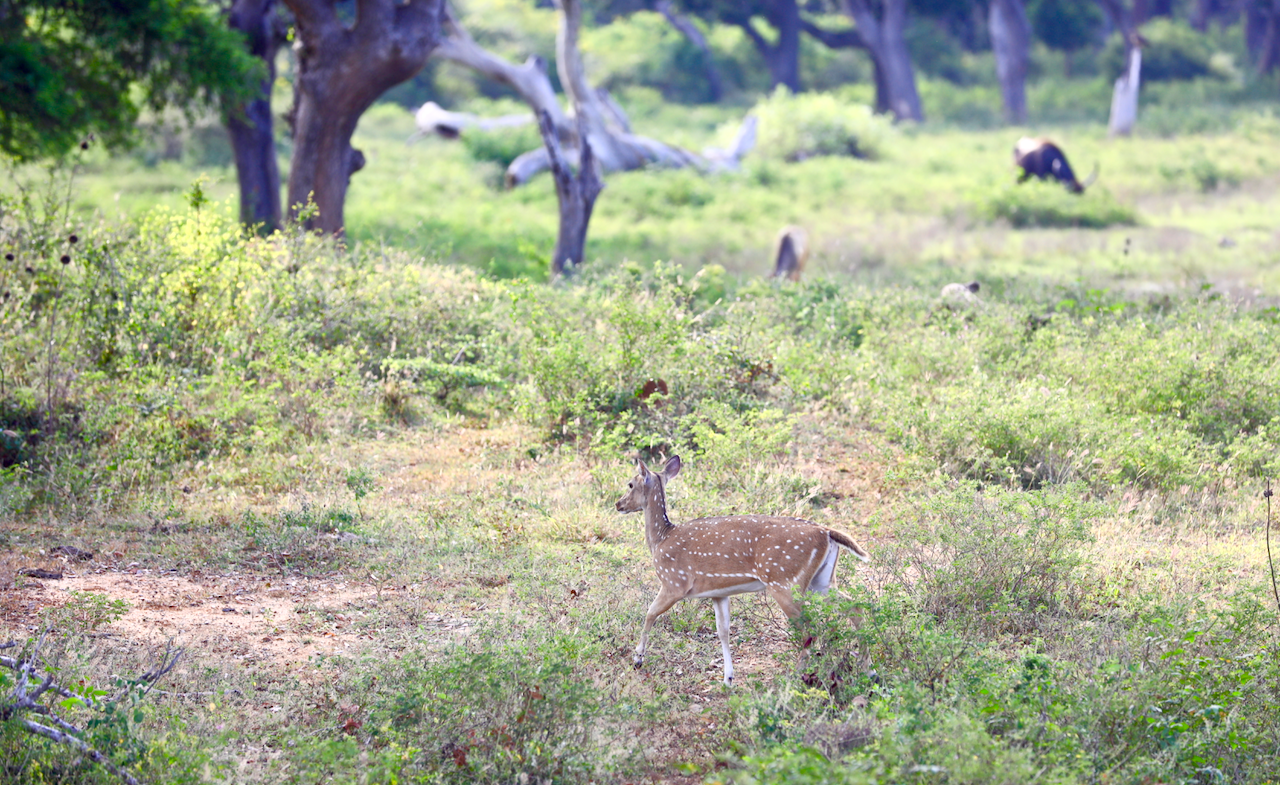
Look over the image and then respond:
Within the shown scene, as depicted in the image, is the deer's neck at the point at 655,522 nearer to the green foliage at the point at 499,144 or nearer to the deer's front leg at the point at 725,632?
the deer's front leg at the point at 725,632

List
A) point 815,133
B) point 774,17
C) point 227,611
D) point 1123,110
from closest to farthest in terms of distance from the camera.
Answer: point 227,611, point 815,133, point 1123,110, point 774,17

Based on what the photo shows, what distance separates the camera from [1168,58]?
121 ft

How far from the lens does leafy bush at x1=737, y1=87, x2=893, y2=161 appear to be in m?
25.3

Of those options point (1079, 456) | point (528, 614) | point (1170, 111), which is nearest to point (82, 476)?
point (528, 614)

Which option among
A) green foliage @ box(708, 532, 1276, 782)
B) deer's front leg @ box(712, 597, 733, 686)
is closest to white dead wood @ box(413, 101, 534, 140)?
deer's front leg @ box(712, 597, 733, 686)

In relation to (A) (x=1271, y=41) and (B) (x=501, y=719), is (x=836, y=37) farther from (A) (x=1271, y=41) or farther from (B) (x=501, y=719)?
(B) (x=501, y=719)

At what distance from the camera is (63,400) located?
303 inches

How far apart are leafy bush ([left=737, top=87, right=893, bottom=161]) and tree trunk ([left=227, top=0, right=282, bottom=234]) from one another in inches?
530

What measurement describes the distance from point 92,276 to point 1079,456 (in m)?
7.37

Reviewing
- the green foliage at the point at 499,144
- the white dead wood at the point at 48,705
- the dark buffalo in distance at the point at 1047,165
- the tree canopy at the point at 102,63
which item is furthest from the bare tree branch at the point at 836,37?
the white dead wood at the point at 48,705

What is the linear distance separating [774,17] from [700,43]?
2.80 meters

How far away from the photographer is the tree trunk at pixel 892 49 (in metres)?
33.8

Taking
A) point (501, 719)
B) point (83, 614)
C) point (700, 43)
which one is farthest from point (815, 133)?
point (501, 719)

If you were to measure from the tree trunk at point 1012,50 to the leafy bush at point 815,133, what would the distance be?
32.8 feet
